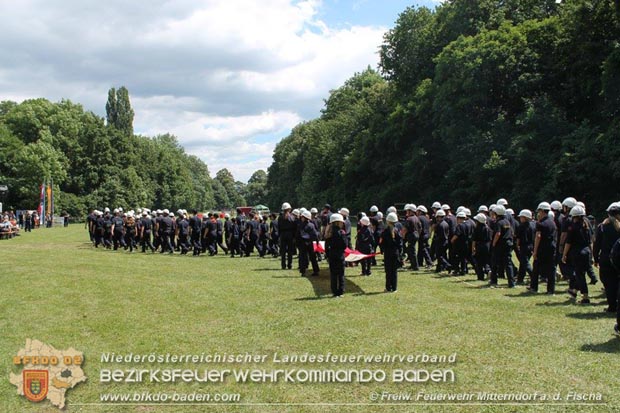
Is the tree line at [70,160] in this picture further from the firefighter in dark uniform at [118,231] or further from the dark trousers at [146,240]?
the dark trousers at [146,240]

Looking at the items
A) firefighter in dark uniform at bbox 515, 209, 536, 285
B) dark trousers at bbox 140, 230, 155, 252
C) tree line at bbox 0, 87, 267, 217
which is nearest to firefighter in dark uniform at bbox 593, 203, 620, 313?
firefighter in dark uniform at bbox 515, 209, 536, 285

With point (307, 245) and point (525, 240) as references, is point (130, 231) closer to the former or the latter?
point (307, 245)

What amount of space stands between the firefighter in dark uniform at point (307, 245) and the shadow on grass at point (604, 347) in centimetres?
974

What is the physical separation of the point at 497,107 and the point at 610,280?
3310cm

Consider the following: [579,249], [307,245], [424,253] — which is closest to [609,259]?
[579,249]

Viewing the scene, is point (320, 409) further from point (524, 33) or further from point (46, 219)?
point (46, 219)

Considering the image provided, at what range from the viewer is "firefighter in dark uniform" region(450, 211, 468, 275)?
17.7m

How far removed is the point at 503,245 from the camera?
1518 cm

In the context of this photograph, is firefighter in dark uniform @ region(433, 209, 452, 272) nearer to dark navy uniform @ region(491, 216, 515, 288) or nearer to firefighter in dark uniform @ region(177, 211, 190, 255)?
dark navy uniform @ region(491, 216, 515, 288)

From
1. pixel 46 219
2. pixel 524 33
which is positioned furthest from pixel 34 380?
pixel 46 219

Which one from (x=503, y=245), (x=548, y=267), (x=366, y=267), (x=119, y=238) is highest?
(x=503, y=245)

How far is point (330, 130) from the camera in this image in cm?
7862

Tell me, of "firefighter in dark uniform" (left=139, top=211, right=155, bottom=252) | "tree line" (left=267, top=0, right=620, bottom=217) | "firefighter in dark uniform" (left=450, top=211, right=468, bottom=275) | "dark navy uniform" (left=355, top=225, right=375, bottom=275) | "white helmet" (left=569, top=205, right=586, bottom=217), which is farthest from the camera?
"tree line" (left=267, top=0, right=620, bottom=217)

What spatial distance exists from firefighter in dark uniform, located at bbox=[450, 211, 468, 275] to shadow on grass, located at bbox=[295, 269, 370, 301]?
11.9ft
